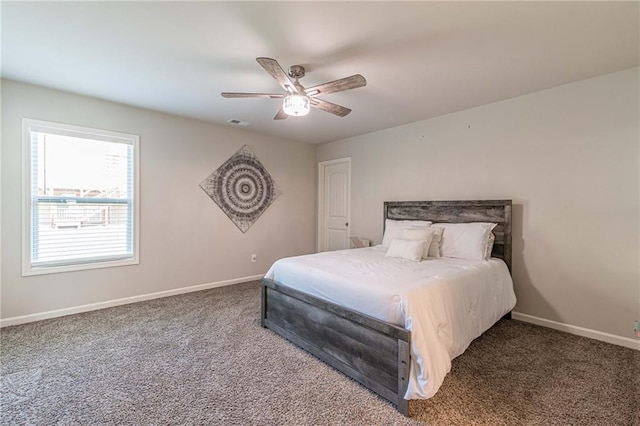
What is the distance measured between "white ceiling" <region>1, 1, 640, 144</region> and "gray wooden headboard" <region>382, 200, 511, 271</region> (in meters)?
1.19

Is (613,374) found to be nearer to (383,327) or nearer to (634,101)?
(383,327)

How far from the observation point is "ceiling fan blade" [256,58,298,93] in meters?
1.88

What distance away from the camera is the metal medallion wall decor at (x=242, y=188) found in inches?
172

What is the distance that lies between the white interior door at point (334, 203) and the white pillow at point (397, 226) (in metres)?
1.23

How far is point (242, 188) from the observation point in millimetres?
4609

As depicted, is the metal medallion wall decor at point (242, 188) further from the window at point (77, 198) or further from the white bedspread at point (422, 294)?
the white bedspread at point (422, 294)

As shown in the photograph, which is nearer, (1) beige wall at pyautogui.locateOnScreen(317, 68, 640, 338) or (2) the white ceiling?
(2) the white ceiling

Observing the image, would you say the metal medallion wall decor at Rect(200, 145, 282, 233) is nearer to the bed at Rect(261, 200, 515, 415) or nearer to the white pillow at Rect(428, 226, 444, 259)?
the bed at Rect(261, 200, 515, 415)

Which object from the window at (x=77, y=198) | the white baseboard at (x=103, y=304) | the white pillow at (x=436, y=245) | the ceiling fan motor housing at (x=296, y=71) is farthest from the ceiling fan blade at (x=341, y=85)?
the white baseboard at (x=103, y=304)

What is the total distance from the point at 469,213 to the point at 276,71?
270 centimetres

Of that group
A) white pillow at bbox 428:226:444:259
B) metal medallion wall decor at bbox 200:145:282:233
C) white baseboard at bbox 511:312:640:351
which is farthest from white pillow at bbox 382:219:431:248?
metal medallion wall decor at bbox 200:145:282:233

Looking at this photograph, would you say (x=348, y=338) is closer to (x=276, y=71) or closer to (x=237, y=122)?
(x=276, y=71)

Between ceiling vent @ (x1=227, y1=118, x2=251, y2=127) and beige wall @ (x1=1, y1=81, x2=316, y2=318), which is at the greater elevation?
ceiling vent @ (x1=227, y1=118, x2=251, y2=127)

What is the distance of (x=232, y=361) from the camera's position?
7.48 ft
